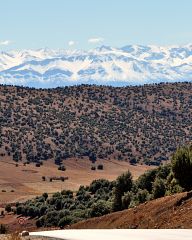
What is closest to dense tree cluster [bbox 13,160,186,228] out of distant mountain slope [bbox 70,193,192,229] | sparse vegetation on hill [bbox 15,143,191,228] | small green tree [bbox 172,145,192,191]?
sparse vegetation on hill [bbox 15,143,191,228]

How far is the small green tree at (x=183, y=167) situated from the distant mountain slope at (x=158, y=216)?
9.23ft

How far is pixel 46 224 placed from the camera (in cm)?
7419

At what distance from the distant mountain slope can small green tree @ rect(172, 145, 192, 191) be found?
2814 mm

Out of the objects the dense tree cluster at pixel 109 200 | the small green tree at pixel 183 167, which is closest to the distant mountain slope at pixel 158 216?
the small green tree at pixel 183 167

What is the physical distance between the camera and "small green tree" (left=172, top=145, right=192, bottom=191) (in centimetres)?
4538

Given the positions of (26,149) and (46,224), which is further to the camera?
(26,149)

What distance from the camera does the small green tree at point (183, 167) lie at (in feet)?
149

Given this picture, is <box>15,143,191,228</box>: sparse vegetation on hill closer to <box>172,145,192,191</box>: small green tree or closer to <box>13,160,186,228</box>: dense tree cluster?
<box>13,160,186,228</box>: dense tree cluster

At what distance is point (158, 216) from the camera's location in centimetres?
3888

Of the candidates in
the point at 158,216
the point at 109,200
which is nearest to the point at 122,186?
the point at 109,200

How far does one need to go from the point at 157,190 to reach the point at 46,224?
61.7 ft

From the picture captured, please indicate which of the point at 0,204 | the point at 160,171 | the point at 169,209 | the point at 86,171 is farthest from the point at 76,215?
the point at 86,171

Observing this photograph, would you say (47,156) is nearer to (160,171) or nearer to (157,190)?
(160,171)

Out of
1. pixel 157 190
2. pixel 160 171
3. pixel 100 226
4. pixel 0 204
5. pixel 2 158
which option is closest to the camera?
pixel 100 226
